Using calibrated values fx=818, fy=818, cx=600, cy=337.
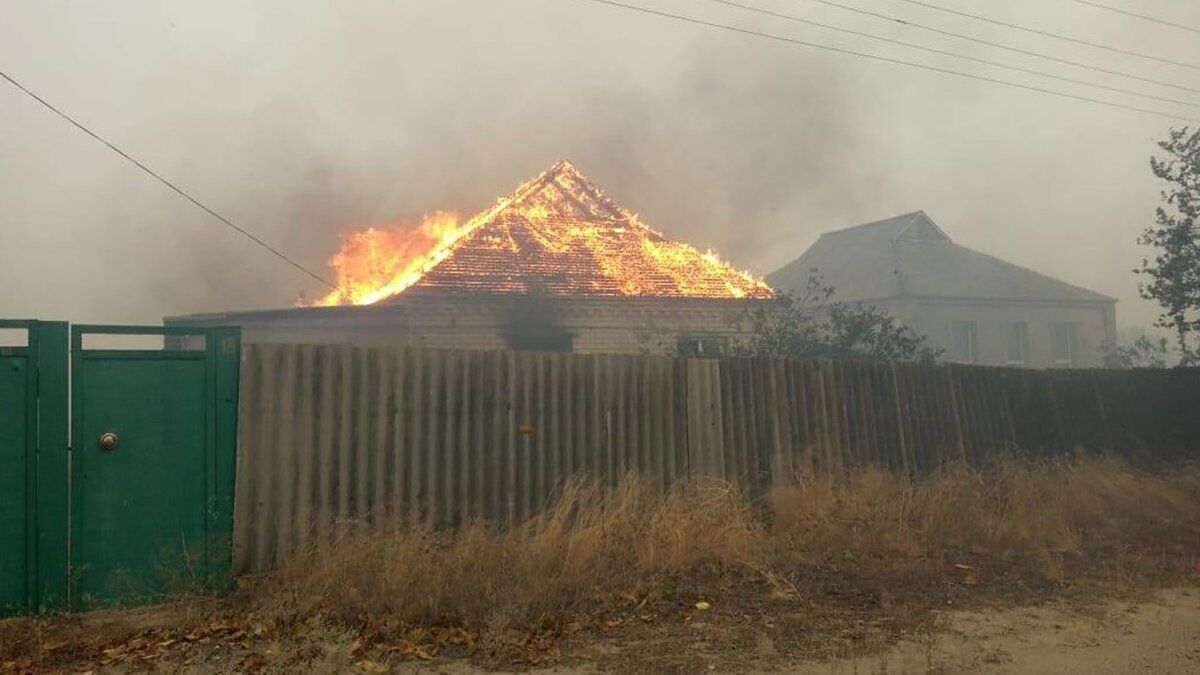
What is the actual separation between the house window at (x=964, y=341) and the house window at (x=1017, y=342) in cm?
167

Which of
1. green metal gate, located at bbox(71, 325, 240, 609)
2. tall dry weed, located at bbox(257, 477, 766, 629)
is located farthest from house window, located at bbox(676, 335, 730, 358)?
green metal gate, located at bbox(71, 325, 240, 609)

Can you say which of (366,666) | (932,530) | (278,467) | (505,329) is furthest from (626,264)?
(366,666)

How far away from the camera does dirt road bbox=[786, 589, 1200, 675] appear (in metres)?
4.62

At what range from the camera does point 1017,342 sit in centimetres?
3412

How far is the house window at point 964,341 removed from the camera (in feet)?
107

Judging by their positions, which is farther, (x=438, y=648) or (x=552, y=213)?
(x=552, y=213)

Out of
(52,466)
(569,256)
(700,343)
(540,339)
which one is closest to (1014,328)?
(700,343)

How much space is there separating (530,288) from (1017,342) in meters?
24.9

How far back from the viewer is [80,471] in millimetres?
5180

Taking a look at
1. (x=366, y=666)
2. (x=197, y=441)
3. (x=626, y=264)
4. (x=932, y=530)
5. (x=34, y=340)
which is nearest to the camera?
(x=366, y=666)

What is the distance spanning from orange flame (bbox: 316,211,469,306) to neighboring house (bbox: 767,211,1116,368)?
17343 mm

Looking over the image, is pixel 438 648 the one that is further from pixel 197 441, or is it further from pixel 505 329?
pixel 505 329

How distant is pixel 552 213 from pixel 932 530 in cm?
1506

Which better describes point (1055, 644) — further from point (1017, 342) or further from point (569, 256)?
point (1017, 342)
